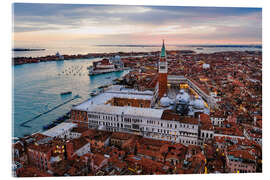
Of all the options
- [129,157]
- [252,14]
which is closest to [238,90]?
[252,14]

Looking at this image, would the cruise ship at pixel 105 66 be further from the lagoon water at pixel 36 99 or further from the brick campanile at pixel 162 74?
the brick campanile at pixel 162 74

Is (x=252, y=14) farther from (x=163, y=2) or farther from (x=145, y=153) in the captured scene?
(x=145, y=153)

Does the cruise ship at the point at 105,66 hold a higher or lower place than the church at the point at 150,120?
higher

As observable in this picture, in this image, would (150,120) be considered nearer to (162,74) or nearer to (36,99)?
(162,74)

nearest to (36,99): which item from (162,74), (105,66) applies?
→ (162,74)

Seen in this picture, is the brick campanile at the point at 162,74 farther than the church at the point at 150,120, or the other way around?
the brick campanile at the point at 162,74

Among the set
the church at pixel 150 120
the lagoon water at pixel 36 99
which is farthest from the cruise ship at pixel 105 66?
the church at pixel 150 120

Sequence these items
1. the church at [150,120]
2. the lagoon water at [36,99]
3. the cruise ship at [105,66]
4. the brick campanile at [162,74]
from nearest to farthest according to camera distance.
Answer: the church at [150,120] < the lagoon water at [36,99] < the brick campanile at [162,74] < the cruise ship at [105,66]

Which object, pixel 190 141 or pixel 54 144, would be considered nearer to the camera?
pixel 54 144

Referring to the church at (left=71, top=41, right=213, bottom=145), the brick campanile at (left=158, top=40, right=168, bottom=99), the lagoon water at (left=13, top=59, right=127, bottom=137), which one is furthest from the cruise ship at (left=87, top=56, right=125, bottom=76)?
the church at (left=71, top=41, right=213, bottom=145)
